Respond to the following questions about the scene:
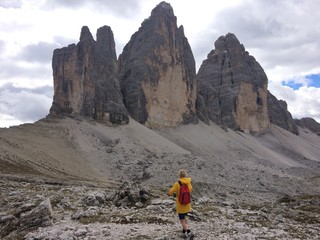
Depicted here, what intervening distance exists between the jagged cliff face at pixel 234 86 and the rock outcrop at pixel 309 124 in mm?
48415

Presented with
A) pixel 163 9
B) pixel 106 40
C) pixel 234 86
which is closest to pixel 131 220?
pixel 163 9

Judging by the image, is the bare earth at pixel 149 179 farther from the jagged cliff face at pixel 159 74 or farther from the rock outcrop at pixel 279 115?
the rock outcrop at pixel 279 115

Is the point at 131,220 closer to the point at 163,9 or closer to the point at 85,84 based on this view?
the point at 85,84

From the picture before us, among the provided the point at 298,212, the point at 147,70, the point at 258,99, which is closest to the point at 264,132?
the point at 258,99

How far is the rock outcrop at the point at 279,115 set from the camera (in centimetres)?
14475

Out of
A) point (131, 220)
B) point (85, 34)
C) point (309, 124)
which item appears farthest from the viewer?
point (309, 124)

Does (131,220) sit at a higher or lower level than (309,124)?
lower

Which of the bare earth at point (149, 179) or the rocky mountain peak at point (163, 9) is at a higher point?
the rocky mountain peak at point (163, 9)

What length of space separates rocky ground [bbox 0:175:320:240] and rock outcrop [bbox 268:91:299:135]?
129305mm

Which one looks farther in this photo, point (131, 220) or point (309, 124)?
point (309, 124)

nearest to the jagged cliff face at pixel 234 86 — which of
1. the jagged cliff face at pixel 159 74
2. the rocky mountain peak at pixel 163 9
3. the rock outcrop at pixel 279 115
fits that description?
the rock outcrop at pixel 279 115

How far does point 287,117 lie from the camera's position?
148 m

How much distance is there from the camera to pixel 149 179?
4822 cm

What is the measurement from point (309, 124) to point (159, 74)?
106 meters
